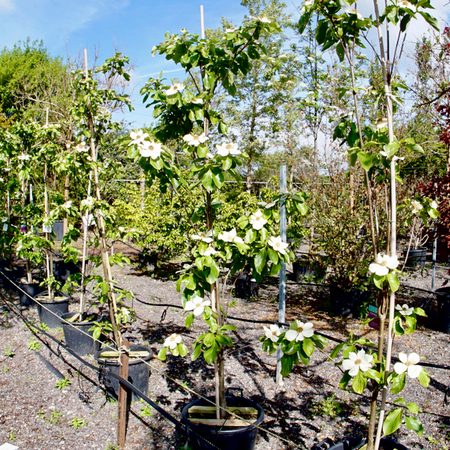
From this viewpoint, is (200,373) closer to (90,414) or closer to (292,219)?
(90,414)

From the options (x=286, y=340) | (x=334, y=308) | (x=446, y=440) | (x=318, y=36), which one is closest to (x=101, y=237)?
(x=286, y=340)

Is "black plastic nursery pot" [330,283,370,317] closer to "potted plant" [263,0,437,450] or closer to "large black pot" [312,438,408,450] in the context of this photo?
"large black pot" [312,438,408,450]

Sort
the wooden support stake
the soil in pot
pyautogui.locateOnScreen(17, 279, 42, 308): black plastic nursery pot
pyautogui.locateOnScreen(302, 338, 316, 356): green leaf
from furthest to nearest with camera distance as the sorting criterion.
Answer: the soil in pot → pyautogui.locateOnScreen(17, 279, 42, 308): black plastic nursery pot → the wooden support stake → pyautogui.locateOnScreen(302, 338, 316, 356): green leaf

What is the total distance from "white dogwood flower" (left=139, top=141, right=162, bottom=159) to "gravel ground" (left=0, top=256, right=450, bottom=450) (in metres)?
0.73

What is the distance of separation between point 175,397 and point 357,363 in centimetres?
200

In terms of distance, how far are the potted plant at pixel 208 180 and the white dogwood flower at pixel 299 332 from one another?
0.85 feet

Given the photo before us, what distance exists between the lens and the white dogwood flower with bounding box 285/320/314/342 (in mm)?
1502

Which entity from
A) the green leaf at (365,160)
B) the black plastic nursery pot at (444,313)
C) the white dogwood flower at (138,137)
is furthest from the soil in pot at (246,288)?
the green leaf at (365,160)

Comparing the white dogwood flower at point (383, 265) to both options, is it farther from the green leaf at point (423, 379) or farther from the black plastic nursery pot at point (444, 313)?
the black plastic nursery pot at point (444, 313)

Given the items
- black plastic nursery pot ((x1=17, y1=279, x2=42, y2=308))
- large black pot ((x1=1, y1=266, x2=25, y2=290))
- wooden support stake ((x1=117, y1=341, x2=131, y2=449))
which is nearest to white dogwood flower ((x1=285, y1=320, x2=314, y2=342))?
wooden support stake ((x1=117, y1=341, x2=131, y2=449))

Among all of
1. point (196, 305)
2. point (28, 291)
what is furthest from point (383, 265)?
point (28, 291)

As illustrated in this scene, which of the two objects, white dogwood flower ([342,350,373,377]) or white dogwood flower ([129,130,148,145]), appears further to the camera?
white dogwood flower ([129,130,148,145])

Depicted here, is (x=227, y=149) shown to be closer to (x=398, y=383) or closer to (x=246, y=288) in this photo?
(x=398, y=383)

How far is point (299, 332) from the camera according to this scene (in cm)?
153
